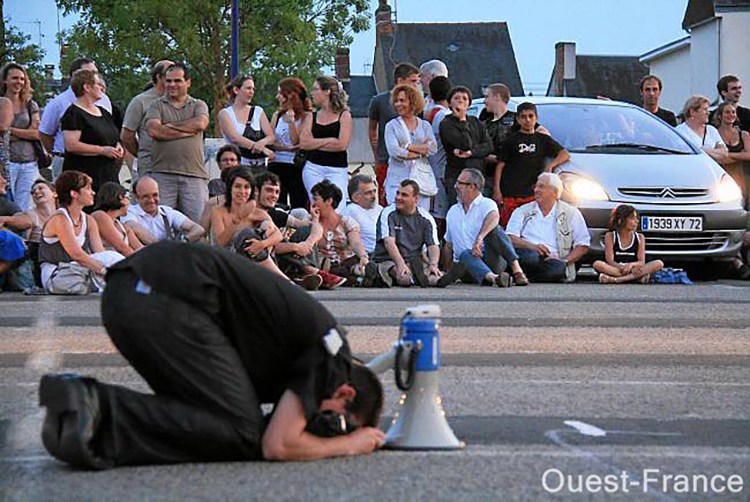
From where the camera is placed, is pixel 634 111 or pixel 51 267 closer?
pixel 51 267

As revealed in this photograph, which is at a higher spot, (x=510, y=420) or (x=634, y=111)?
(x=634, y=111)

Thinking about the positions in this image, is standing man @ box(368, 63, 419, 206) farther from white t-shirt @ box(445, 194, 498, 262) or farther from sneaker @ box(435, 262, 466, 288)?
sneaker @ box(435, 262, 466, 288)

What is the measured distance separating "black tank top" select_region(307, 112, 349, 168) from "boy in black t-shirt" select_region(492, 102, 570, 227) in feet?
6.31

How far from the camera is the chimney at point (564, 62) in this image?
83062 mm

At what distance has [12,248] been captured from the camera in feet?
44.6

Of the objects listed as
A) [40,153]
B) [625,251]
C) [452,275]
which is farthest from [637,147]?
[40,153]

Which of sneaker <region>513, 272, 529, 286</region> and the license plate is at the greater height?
the license plate

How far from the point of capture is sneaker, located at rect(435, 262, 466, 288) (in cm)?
1483

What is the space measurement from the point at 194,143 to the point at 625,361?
708 cm

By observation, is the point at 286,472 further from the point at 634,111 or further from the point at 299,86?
the point at 634,111

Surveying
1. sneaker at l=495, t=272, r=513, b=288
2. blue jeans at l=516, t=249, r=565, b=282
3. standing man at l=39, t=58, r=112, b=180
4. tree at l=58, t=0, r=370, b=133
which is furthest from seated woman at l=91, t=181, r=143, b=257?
tree at l=58, t=0, r=370, b=133

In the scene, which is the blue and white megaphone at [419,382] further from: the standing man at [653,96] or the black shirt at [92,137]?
the standing man at [653,96]

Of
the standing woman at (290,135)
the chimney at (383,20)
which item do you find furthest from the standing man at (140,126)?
the chimney at (383,20)

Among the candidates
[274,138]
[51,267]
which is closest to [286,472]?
[51,267]
